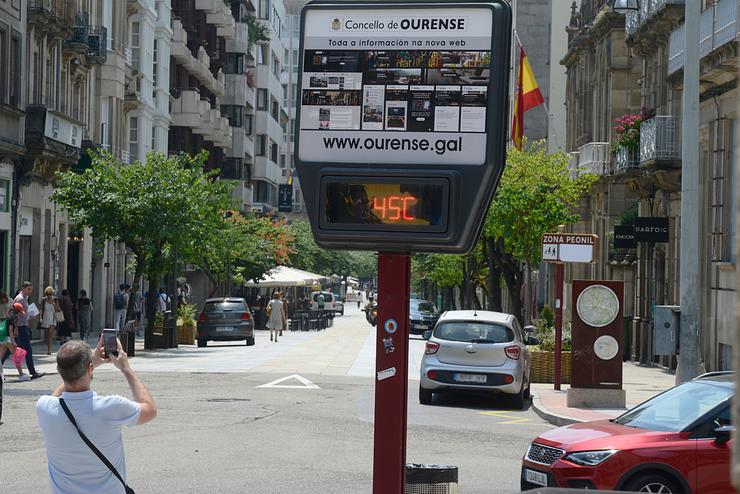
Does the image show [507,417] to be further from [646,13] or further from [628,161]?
[646,13]

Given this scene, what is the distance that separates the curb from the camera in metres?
20.6

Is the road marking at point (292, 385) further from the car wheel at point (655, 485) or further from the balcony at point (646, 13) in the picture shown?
the car wheel at point (655, 485)

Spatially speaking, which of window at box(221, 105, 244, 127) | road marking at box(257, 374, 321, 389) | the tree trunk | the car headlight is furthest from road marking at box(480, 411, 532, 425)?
window at box(221, 105, 244, 127)

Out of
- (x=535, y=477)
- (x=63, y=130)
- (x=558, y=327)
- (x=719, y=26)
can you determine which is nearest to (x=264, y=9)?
(x=63, y=130)

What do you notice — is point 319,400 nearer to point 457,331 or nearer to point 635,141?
point 457,331

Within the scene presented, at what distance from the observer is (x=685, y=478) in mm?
11812

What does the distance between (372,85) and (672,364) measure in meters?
29.3

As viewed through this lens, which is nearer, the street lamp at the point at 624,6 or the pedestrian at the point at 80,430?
the pedestrian at the point at 80,430

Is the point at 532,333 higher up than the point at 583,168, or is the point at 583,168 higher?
the point at 583,168

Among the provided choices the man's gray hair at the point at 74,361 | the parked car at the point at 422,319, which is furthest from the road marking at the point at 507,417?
the parked car at the point at 422,319

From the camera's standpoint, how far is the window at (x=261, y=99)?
99.7m

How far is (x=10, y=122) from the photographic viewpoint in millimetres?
38031

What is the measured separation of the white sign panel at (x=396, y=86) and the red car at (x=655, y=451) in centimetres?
486

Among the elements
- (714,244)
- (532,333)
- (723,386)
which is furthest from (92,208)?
(723,386)
